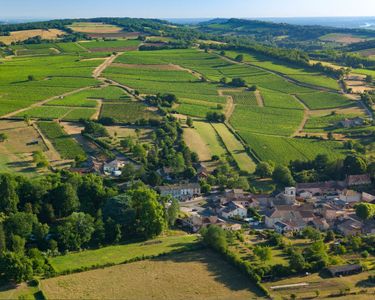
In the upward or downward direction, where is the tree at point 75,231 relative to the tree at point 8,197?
downward

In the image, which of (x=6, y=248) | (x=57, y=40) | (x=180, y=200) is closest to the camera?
(x=6, y=248)

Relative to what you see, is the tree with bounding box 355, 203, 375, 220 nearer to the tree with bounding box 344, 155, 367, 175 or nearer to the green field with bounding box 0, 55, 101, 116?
the tree with bounding box 344, 155, 367, 175

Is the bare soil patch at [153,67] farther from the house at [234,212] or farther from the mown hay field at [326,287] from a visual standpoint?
the mown hay field at [326,287]

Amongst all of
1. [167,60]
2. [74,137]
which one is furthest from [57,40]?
[74,137]

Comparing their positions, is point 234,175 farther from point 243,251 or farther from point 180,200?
point 243,251

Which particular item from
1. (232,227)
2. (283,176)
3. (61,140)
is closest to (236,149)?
(283,176)

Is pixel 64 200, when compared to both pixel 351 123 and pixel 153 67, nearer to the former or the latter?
pixel 351 123

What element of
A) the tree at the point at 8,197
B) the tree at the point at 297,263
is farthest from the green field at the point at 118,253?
the tree at the point at 297,263
